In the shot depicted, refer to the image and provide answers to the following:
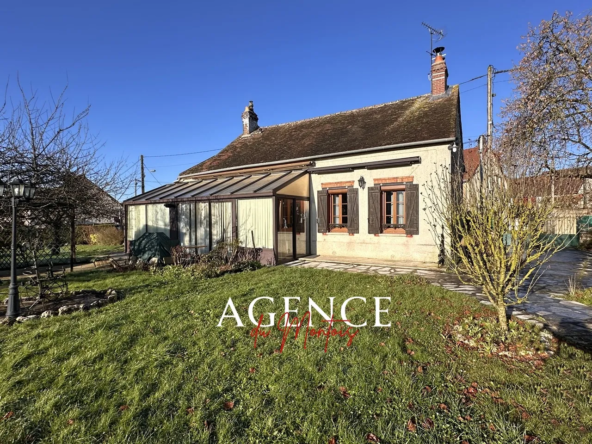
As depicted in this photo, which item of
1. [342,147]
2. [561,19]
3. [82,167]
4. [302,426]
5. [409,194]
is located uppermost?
[561,19]

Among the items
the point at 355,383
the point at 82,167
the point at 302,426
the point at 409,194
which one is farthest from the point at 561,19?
the point at 82,167

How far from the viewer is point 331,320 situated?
15.0ft

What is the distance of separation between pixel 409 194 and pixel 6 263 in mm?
13452

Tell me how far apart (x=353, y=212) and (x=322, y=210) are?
1.22 metres

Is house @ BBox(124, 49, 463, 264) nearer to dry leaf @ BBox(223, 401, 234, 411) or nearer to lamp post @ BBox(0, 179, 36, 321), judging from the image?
lamp post @ BBox(0, 179, 36, 321)

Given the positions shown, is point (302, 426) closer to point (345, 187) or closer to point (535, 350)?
point (535, 350)

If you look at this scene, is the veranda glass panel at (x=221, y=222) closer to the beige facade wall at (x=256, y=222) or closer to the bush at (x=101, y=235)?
the beige facade wall at (x=256, y=222)

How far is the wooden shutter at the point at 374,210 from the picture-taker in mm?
10266

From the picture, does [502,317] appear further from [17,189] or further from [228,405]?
[17,189]

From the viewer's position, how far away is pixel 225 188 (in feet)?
37.4

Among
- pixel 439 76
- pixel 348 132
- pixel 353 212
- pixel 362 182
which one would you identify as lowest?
pixel 353 212

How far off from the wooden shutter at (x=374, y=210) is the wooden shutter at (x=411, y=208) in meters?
0.91

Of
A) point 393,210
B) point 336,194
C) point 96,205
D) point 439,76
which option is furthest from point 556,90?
point 96,205

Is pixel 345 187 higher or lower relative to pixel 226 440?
higher
